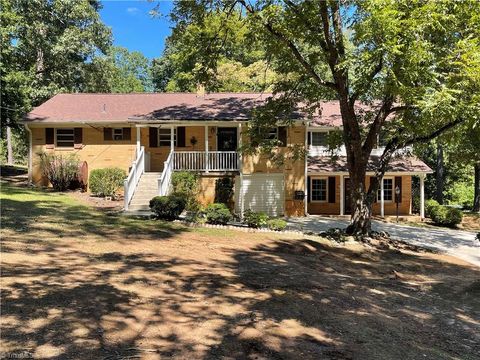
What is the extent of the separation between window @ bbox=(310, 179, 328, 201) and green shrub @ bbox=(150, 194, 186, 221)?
1084 centimetres

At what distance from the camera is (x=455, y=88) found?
40.9 ft

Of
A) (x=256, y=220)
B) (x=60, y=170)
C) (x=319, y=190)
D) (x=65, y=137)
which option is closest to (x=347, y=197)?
(x=319, y=190)

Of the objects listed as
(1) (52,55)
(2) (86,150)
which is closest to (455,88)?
(2) (86,150)

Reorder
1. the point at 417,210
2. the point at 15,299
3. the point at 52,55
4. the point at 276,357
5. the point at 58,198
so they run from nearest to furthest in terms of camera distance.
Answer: the point at 276,357, the point at 15,299, the point at 58,198, the point at 417,210, the point at 52,55

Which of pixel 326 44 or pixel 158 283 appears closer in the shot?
pixel 158 283

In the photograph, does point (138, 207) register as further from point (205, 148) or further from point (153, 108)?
point (153, 108)

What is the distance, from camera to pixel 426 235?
19.6 m

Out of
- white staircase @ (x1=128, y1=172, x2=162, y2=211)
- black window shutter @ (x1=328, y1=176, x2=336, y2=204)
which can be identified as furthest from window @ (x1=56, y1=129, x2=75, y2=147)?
black window shutter @ (x1=328, y1=176, x2=336, y2=204)

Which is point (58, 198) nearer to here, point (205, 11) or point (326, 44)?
point (205, 11)

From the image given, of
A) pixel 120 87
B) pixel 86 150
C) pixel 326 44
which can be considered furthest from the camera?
pixel 120 87

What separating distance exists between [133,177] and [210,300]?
546 inches

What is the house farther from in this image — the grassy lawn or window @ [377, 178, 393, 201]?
the grassy lawn

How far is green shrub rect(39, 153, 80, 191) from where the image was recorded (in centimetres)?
2178

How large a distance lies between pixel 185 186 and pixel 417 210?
612 inches
